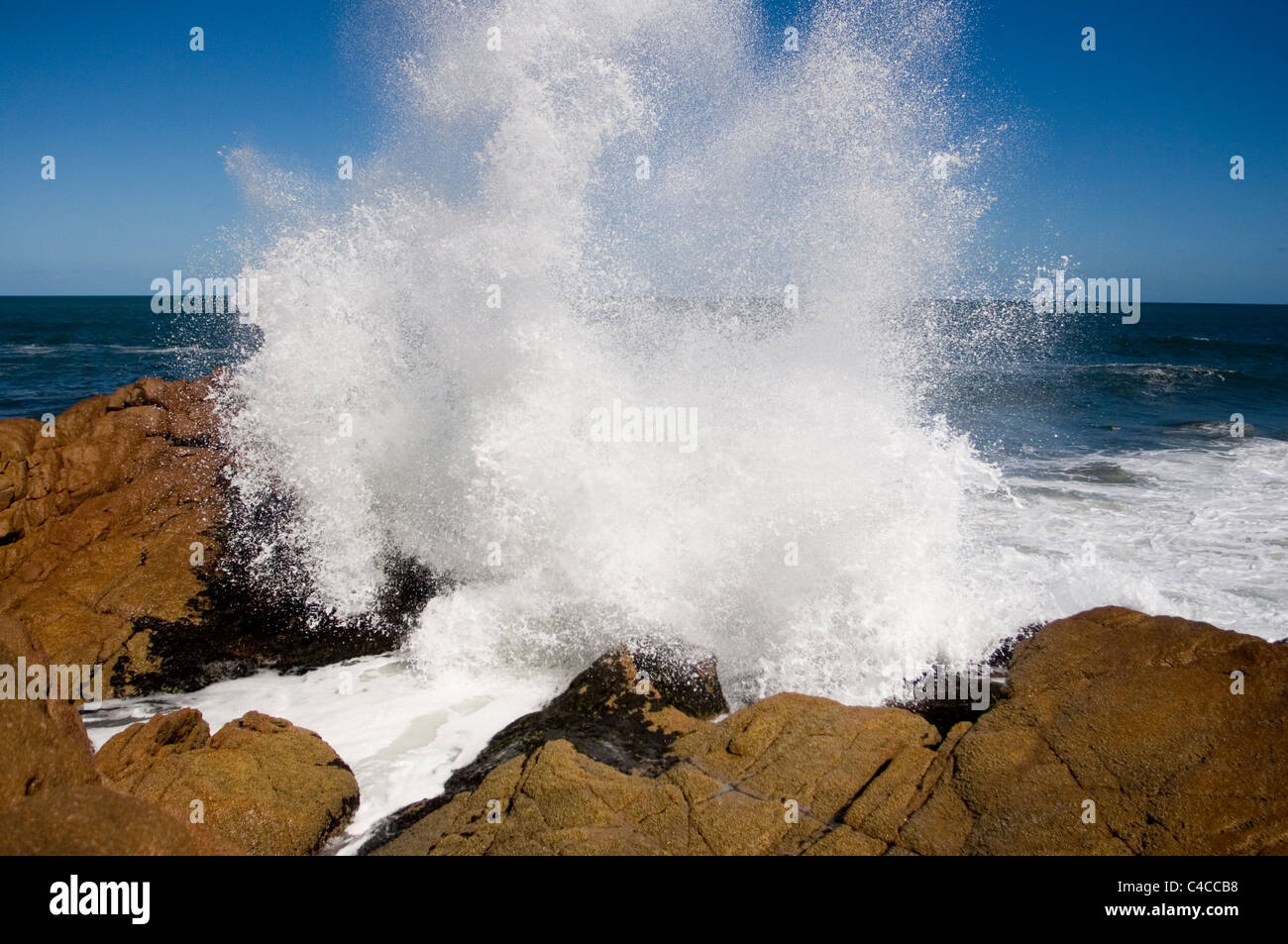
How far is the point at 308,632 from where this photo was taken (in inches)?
247

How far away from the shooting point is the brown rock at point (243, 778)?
351 centimetres

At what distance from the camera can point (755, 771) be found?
3635 mm

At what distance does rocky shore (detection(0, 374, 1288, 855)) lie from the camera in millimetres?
2863

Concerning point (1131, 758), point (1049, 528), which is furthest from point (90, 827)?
point (1049, 528)

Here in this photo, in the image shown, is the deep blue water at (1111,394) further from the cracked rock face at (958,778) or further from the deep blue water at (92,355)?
the deep blue water at (92,355)

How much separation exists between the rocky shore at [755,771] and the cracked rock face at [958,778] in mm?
10

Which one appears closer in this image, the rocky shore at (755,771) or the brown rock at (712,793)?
the rocky shore at (755,771)

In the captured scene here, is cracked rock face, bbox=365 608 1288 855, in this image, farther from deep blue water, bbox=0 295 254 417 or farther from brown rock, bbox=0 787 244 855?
deep blue water, bbox=0 295 254 417

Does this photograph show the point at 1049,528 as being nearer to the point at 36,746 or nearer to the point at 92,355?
the point at 36,746

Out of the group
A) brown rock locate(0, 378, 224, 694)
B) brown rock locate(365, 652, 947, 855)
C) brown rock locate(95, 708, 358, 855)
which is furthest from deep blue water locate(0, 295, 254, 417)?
brown rock locate(365, 652, 947, 855)

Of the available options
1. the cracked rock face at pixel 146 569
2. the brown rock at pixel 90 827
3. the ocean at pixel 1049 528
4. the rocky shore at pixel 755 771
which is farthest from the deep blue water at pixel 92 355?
the brown rock at pixel 90 827

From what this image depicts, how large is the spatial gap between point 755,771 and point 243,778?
2712 mm
